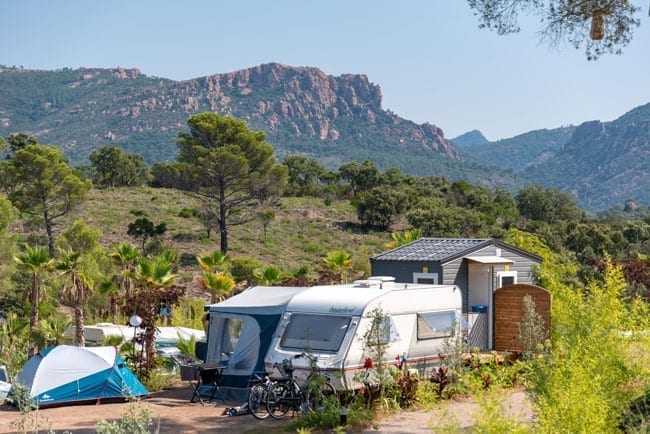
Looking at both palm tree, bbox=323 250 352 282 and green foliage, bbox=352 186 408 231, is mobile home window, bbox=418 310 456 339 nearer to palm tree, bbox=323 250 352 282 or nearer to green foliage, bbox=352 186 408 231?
palm tree, bbox=323 250 352 282

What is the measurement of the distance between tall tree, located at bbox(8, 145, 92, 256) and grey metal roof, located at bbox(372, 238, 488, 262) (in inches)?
952

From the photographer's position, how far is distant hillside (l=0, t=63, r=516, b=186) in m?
121

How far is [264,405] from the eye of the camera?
12500 millimetres

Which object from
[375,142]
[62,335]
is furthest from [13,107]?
[62,335]

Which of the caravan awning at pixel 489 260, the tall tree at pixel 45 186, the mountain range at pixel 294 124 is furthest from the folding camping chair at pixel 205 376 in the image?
the mountain range at pixel 294 124

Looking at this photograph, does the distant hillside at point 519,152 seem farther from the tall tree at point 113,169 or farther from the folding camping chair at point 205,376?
the folding camping chair at point 205,376

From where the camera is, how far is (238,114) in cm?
13450

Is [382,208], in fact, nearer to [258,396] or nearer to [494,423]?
[258,396]

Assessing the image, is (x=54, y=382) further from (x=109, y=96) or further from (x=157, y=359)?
(x=109, y=96)

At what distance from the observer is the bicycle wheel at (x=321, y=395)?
1129 cm

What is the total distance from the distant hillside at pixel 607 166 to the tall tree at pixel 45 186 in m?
96.9

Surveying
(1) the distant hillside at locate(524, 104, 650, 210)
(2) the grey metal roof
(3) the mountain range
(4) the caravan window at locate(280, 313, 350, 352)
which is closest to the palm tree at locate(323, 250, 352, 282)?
(2) the grey metal roof

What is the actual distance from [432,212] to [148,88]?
352ft

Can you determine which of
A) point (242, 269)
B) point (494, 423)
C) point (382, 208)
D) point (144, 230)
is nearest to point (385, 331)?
point (494, 423)
